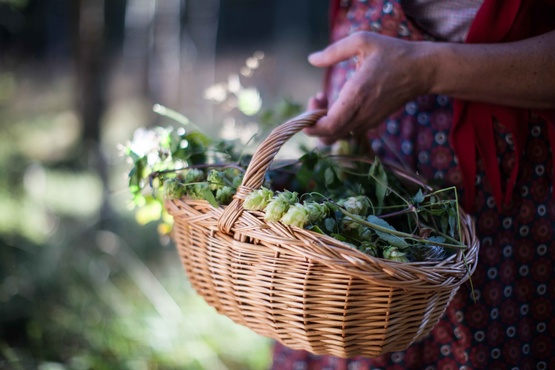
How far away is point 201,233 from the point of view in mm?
855

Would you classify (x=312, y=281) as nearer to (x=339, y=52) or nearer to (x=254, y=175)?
(x=254, y=175)

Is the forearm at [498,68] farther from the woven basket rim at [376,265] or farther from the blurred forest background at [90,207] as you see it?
the blurred forest background at [90,207]

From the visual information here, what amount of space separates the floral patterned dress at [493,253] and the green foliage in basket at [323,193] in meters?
0.09

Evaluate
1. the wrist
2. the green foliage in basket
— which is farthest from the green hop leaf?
the wrist

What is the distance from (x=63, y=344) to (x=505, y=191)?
5.22ft

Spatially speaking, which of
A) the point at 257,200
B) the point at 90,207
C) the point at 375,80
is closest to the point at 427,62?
the point at 375,80

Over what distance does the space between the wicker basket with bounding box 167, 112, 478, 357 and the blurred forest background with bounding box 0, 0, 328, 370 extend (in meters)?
0.44

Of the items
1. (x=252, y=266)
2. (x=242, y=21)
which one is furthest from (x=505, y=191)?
(x=242, y=21)

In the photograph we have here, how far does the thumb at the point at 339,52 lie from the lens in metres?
0.93

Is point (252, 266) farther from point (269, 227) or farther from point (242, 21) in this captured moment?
point (242, 21)

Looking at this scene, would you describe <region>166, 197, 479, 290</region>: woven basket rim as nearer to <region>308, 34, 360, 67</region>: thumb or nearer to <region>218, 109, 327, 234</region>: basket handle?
<region>218, 109, 327, 234</region>: basket handle

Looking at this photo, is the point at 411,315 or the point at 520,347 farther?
the point at 520,347

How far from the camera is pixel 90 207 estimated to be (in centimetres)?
285

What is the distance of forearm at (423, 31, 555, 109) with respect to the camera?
90cm
